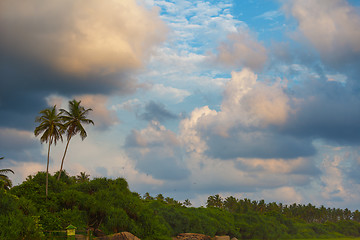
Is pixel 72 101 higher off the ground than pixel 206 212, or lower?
higher

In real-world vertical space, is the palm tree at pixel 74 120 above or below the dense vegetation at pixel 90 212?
above

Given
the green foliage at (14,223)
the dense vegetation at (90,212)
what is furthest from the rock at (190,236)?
the green foliage at (14,223)

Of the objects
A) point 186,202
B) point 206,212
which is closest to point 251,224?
point 206,212

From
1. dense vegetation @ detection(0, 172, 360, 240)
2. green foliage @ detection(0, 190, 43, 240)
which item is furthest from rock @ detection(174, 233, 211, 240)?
green foliage @ detection(0, 190, 43, 240)

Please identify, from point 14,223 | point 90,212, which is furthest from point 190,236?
point 14,223

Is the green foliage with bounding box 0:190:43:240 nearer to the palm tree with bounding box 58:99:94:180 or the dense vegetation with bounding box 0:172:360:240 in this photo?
the dense vegetation with bounding box 0:172:360:240

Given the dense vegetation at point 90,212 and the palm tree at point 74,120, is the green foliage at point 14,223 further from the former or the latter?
the palm tree at point 74,120

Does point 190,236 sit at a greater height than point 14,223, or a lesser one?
lesser

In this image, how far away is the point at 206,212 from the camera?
95938 millimetres

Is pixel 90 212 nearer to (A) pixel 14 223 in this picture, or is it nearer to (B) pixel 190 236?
(A) pixel 14 223

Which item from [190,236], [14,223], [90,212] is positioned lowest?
[190,236]

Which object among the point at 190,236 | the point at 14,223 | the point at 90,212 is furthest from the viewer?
the point at 190,236

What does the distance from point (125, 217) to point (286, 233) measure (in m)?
81.2

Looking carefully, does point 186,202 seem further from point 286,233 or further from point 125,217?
point 125,217
